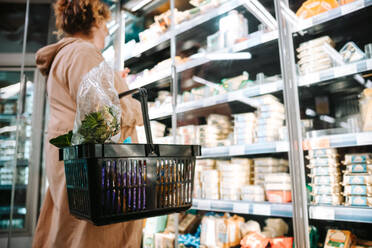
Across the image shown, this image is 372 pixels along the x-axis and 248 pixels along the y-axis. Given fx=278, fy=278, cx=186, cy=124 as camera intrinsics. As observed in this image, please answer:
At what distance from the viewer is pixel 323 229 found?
167 centimetres

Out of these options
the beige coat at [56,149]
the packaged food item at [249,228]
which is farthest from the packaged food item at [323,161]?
the beige coat at [56,149]

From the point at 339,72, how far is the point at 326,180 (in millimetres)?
590

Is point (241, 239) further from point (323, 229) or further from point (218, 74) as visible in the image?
point (218, 74)

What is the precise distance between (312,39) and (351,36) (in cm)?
24

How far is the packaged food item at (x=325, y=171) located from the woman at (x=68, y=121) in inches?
40.4

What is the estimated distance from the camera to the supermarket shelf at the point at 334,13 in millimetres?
1389

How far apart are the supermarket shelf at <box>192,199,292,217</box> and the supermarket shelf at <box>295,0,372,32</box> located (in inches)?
39.2

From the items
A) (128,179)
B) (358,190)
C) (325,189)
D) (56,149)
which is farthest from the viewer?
(325,189)

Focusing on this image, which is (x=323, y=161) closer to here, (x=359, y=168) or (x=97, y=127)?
(x=359, y=168)

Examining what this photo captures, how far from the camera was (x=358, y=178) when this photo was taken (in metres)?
1.44

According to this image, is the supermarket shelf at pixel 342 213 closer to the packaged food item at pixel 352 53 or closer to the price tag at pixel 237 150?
the price tag at pixel 237 150

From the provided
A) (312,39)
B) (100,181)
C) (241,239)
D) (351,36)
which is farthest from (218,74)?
(100,181)

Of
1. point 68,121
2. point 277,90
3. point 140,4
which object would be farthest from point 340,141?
point 140,4

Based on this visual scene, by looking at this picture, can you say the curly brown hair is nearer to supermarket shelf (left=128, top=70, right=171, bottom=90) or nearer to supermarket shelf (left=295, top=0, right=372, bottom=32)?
supermarket shelf (left=128, top=70, right=171, bottom=90)
